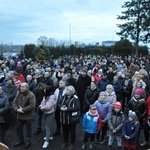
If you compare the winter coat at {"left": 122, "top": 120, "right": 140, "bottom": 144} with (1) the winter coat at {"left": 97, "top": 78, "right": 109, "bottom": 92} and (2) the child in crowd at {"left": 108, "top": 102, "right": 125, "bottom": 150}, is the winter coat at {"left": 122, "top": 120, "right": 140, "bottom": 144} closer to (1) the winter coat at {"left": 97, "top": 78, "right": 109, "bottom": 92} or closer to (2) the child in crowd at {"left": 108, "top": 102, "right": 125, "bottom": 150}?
(2) the child in crowd at {"left": 108, "top": 102, "right": 125, "bottom": 150}

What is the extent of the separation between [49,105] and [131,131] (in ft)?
7.32

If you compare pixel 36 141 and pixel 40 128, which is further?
pixel 40 128

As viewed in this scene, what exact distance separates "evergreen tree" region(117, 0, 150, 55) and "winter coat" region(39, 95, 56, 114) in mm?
35171

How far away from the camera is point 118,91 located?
1005 cm

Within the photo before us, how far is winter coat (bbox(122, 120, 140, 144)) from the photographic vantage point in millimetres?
6188

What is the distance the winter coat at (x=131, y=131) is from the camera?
20.3 ft

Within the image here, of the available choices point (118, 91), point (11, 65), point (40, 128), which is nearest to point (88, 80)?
point (118, 91)

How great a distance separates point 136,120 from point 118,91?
12.3 ft

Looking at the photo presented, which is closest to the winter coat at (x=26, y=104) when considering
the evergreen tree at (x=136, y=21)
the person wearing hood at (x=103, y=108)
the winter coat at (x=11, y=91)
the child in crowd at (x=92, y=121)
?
the winter coat at (x=11, y=91)

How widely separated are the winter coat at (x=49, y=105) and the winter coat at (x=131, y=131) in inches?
78.4

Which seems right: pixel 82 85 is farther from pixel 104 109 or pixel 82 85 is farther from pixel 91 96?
pixel 104 109

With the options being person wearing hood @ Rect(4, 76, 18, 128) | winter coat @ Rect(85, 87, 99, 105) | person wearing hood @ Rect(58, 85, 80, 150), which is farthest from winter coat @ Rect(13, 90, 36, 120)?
winter coat @ Rect(85, 87, 99, 105)

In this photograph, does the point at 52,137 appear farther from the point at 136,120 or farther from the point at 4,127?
the point at 136,120

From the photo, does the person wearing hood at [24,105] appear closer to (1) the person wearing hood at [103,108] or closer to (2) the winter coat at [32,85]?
(1) the person wearing hood at [103,108]
